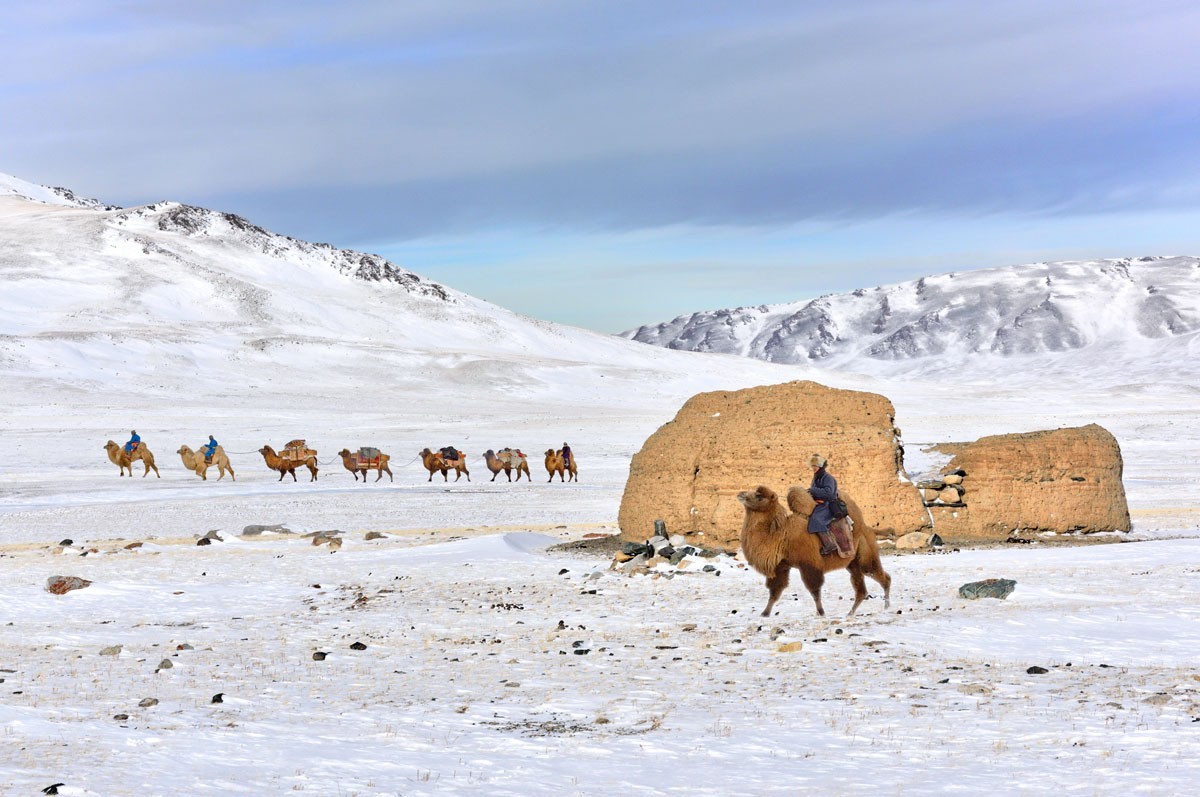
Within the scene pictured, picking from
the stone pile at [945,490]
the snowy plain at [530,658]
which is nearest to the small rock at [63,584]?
the snowy plain at [530,658]

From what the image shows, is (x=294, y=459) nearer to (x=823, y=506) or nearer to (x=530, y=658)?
(x=530, y=658)

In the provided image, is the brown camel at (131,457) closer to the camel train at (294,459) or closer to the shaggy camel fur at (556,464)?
the camel train at (294,459)

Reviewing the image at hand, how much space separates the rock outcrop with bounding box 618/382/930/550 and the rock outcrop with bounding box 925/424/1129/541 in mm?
1310

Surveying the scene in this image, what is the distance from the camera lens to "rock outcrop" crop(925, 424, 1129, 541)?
769 inches

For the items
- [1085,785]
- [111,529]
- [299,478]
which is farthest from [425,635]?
[299,478]

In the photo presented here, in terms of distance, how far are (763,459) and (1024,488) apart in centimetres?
475

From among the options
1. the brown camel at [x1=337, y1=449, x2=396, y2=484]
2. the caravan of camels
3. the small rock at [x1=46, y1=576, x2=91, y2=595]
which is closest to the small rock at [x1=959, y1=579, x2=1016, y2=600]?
the small rock at [x1=46, y1=576, x2=91, y2=595]

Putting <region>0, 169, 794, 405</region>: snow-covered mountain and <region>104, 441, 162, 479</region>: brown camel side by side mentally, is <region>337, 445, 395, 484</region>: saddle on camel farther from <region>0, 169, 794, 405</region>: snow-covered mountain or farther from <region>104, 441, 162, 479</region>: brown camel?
<region>0, 169, 794, 405</region>: snow-covered mountain

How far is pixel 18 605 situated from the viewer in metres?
14.5

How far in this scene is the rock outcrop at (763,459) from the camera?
18047 millimetres

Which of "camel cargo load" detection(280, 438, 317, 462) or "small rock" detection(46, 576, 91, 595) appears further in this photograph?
"camel cargo load" detection(280, 438, 317, 462)

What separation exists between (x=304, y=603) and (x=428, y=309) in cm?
14107

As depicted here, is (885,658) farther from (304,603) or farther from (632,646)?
(304,603)

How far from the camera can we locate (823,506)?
38.3 feet
